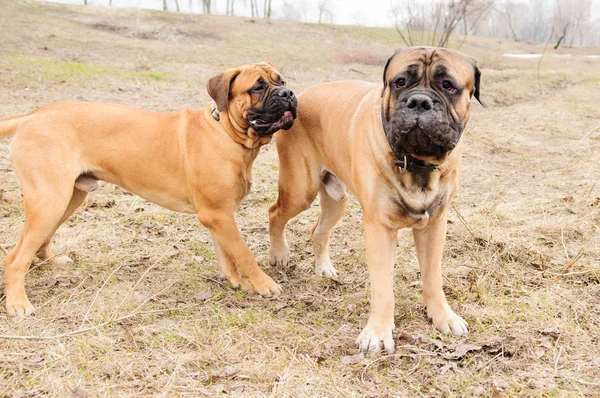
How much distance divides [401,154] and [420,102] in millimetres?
341

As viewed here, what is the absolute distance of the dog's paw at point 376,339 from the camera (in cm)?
339

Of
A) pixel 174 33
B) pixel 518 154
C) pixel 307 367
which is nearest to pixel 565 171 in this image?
pixel 518 154

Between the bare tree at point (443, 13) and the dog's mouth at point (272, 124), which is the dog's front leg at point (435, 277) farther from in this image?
the bare tree at point (443, 13)

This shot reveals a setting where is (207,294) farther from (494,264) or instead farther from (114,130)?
(494,264)

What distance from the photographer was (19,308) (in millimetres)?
3799

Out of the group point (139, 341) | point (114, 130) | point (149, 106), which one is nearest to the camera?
point (139, 341)

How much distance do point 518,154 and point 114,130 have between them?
6.92 m

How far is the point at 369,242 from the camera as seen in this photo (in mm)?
3492

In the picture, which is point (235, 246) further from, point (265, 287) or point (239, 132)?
point (239, 132)

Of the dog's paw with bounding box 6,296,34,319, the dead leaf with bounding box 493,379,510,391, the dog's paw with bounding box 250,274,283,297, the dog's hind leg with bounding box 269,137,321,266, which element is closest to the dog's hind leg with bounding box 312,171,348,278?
the dog's hind leg with bounding box 269,137,321,266

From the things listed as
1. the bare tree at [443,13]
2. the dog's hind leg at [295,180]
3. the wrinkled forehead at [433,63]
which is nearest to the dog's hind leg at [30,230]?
the dog's hind leg at [295,180]

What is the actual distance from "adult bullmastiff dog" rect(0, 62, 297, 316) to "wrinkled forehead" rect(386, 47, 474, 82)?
3.59 feet

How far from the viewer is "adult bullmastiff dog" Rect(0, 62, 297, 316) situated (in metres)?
3.89

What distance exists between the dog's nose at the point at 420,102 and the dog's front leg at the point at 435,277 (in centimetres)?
88
